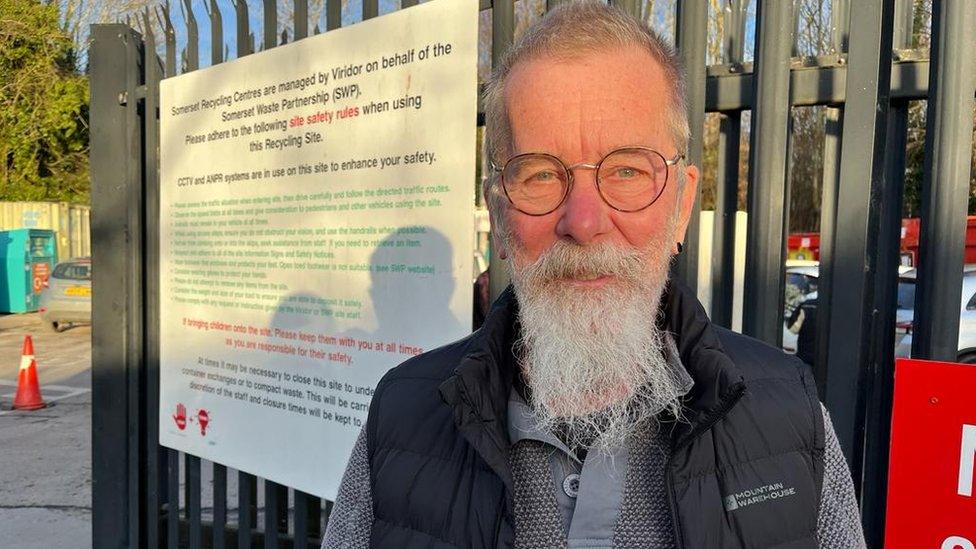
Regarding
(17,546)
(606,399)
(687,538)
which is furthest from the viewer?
(17,546)

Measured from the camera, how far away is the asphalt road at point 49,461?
5.12 meters

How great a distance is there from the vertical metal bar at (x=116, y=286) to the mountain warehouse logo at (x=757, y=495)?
326 cm

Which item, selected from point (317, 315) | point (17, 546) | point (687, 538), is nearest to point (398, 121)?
point (317, 315)

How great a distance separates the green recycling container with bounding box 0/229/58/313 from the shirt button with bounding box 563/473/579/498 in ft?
64.4

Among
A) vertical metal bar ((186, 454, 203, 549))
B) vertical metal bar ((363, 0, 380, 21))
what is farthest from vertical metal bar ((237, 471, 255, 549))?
vertical metal bar ((363, 0, 380, 21))

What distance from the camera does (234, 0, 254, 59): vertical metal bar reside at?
319 cm

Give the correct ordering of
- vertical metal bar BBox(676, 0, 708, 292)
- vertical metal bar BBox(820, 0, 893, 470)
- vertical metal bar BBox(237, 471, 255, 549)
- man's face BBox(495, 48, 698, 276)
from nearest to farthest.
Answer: man's face BBox(495, 48, 698, 276) < vertical metal bar BBox(820, 0, 893, 470) < vertical metal bar BBox(676, 0, 708, 292) < vertical metal bar BBox(237, 471, 255, 549)

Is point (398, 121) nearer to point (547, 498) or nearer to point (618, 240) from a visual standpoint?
point (618, 240)

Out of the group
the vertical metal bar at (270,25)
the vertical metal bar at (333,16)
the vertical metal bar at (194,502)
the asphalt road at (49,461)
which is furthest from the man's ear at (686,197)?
the asphalt road at (49,461)

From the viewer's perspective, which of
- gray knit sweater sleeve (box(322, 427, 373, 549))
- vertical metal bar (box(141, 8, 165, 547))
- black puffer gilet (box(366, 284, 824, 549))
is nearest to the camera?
black puffer gilet (box(366, 284, 824, 549))

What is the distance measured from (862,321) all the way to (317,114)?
1.98 metres

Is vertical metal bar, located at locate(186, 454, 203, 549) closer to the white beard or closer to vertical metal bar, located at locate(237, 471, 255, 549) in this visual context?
vertical metal bar, located at locate(237, 471, 255, 549)

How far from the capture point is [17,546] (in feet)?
15.9

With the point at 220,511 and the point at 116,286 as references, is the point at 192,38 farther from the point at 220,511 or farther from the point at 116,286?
the point at 220,511
